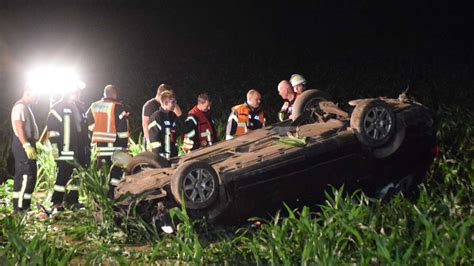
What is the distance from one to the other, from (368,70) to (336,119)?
1422cm

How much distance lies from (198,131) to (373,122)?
2.92 metres

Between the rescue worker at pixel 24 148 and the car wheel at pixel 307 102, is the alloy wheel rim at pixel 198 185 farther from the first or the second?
the rescue worker at pixel 24 148

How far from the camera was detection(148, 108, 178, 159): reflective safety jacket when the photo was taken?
30.2ft

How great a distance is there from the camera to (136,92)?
2036 centimetres

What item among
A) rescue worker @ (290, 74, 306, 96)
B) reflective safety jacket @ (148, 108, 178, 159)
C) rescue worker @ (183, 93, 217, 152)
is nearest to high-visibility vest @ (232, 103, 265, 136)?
rescue worker @ (183, 93, 217, 152)

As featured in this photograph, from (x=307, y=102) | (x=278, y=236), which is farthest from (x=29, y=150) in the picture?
(x=278, y=236)

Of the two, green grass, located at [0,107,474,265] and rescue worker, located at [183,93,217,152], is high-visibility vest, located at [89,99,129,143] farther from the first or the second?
green grass, located at [0,107,474,265]

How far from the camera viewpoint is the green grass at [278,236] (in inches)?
211

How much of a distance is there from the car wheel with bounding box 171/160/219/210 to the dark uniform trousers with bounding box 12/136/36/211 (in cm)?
296

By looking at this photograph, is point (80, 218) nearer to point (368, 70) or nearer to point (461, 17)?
point (368, 70)

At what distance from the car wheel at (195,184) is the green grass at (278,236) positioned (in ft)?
0.69

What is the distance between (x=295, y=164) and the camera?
22.9 ft

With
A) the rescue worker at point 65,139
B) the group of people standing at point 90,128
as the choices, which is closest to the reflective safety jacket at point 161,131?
the group of people standing at point 90,128

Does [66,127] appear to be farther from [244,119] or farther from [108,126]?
[244,119]
